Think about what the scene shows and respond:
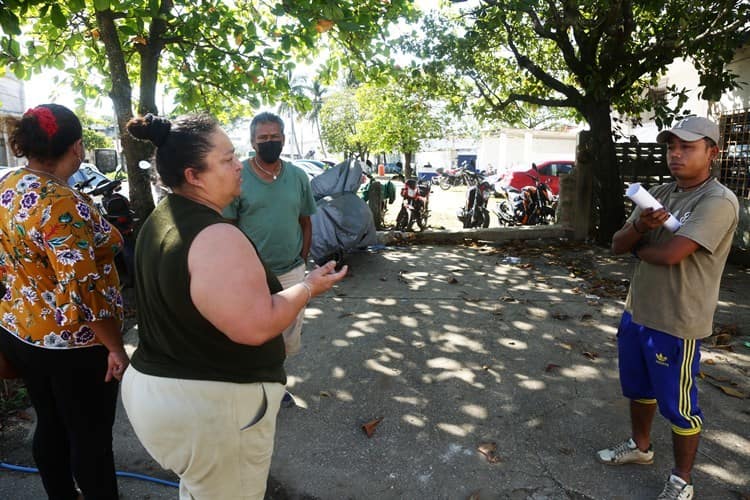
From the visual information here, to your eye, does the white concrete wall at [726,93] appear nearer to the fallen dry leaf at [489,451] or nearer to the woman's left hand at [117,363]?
the fallen dry leaf at [489,451]

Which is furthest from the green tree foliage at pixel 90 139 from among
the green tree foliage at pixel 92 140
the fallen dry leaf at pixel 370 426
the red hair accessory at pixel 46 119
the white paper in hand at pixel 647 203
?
the white paper in hand at pixel 647 203

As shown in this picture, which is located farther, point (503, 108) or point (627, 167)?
point (503, 108)

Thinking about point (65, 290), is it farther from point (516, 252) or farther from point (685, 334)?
point (516, 252)

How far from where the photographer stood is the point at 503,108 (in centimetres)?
1022

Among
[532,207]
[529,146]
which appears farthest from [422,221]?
[529,146]

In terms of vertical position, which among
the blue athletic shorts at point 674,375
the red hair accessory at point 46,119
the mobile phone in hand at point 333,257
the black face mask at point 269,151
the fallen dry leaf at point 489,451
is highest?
the red hair accessory at point 46,119

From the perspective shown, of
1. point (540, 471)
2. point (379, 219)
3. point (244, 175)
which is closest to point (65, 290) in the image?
point (244, 175)

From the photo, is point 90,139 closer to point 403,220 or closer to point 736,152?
point 403,220

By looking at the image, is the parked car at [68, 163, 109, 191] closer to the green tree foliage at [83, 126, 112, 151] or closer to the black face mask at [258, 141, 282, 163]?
the black face mask at [258, 141, 282, 163]

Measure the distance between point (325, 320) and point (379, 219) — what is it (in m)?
5.66

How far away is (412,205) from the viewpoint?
10867 millimetres

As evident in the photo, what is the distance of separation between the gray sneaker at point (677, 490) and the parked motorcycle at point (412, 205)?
8.37m

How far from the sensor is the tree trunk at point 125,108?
20.6 feet

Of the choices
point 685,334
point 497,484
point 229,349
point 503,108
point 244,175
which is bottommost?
point 497,484
